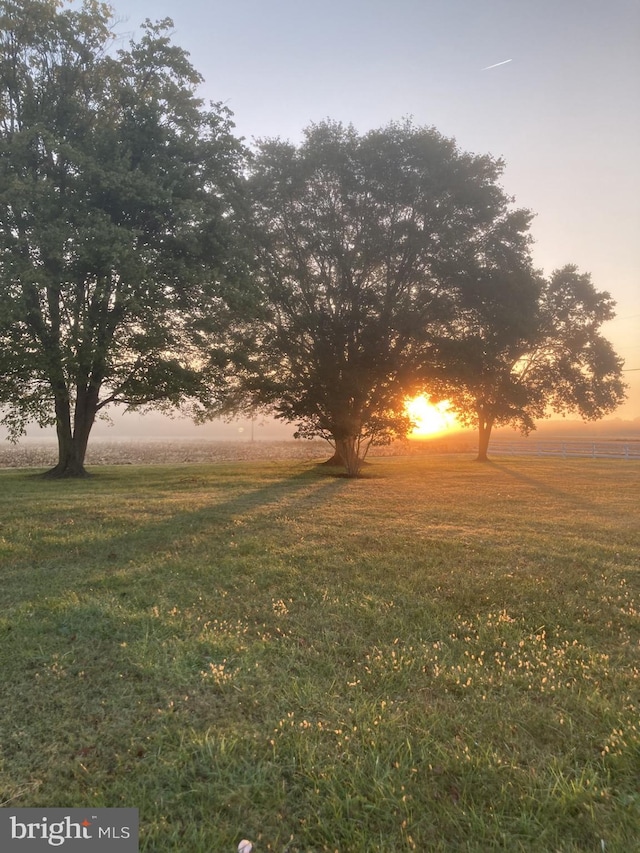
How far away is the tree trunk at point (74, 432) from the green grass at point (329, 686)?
1456cm

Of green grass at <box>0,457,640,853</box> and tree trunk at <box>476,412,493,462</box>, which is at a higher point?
tree trunk at <box>476,412,493,462</box>

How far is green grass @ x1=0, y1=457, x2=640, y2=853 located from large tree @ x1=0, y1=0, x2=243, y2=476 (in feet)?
43.4

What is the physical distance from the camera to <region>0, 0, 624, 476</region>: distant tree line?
820 inches

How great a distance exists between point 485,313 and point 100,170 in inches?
864

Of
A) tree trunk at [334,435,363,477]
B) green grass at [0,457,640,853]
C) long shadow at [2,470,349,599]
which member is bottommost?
green grass at [0,457,640,853]

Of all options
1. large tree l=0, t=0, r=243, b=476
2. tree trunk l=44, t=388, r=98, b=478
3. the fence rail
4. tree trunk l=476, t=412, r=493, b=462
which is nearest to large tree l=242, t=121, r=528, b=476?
large tree l=0, t=0, r=243, b=476

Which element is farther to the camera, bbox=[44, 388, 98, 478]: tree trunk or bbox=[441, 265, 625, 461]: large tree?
bbox=[441, 265, 625, 461]: large tree

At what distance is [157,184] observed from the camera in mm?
21547

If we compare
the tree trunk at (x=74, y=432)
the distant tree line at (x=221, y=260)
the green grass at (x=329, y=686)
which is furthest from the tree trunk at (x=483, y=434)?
the green grass at (x=329, y=686)

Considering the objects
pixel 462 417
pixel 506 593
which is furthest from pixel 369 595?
pixel 462 417

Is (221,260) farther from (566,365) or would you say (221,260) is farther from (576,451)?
(576,451)

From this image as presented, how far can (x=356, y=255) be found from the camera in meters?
28.4

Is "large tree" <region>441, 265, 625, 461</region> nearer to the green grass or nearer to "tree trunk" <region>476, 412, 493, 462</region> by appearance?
"tree trunk" <region>476, 412, 493, 462</region>

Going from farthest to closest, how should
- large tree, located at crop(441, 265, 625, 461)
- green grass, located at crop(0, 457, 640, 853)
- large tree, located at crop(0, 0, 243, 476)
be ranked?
large tree, located at crop(441, 265, 625, 461)
large tree, located at crop(0, 0, 243, 476)
green grass, located at crop(0, 457, 640, 853)
